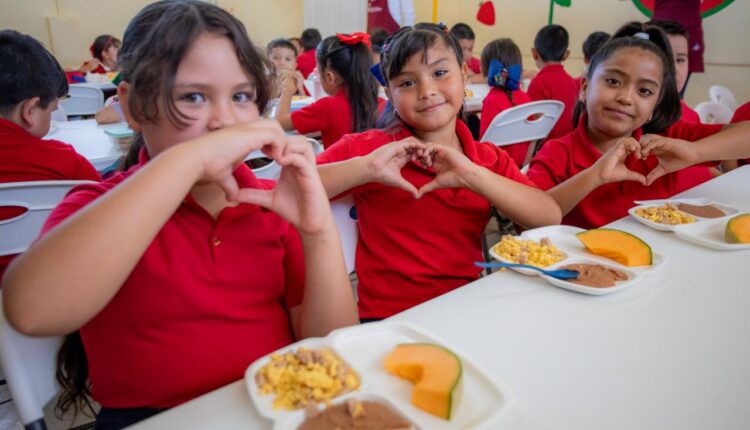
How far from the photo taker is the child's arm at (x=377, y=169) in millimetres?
1075

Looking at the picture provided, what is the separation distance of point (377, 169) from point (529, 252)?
0.38 meters

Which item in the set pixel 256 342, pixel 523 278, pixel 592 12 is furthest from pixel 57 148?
pixel 592 12

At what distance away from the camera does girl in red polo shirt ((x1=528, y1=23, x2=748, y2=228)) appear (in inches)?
54.9

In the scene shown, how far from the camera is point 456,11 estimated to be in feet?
22.5

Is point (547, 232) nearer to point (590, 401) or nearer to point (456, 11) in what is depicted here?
point (590, 401)

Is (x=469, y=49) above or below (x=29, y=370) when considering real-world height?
above

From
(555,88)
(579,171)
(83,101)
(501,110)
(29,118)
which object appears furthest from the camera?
(83,101)

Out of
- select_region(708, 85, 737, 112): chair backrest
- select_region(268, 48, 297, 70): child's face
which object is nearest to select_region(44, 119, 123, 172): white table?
select_region(268, 48, 297, 70): child's face

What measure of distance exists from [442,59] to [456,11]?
6239mm

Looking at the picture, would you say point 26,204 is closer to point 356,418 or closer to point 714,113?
point 356,418

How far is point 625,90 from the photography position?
139 cm

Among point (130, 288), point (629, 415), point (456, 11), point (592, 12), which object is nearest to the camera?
point (629, 415)

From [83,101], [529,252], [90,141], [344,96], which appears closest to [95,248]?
[529,252]

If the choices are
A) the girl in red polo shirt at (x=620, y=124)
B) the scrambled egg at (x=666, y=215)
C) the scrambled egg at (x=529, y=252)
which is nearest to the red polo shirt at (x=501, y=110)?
the girl in red polo shirt at (x=620, y=124)
